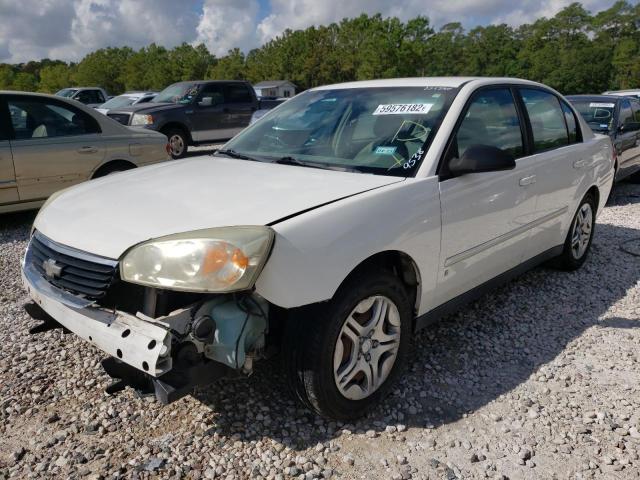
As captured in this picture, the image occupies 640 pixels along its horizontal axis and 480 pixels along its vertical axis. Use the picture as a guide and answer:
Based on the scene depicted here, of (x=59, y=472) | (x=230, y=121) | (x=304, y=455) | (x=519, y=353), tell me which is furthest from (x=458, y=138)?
(x=230, y=121)

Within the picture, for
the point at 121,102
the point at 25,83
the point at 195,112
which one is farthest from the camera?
the point at 25,83

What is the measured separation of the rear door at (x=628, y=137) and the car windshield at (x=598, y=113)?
179mm

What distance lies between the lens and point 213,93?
1313cm

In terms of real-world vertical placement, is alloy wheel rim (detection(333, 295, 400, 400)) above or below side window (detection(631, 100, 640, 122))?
below

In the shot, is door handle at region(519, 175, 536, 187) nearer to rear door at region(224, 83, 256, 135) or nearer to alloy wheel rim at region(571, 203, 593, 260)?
alloy wheel rim at region(571, 203, 593, 260)

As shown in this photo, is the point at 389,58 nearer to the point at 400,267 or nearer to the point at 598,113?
the point at 598,113

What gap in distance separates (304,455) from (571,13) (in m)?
83.5

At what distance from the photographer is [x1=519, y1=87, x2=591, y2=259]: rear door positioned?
379cm

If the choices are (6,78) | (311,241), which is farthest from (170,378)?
(6,78)

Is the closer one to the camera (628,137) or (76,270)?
(76,270)

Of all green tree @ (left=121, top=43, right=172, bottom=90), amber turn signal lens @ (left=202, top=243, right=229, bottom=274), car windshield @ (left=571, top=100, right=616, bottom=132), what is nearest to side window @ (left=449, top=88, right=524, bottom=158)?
amber turn signal lens @ (left=202, top=243, right=229, bottom=274)

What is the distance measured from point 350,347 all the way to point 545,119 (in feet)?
8.65

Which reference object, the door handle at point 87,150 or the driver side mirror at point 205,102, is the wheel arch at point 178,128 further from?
the door handle at point 87,150

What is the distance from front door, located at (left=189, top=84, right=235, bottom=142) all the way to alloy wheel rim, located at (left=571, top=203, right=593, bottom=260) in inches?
386
